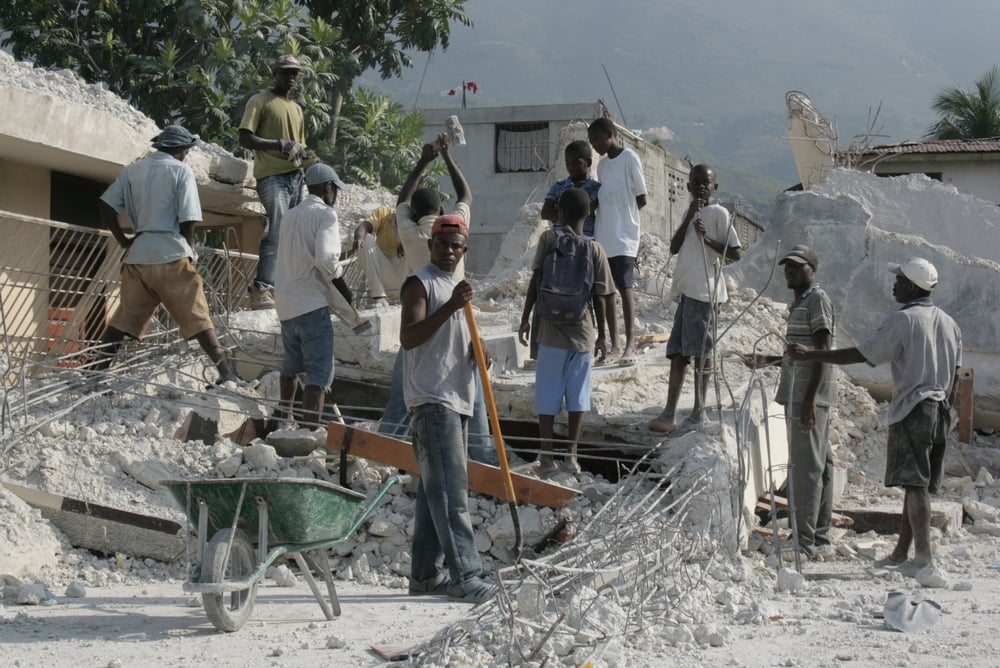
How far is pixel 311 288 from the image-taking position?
265 inches

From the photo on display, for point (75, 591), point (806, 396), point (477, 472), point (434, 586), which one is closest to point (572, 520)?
point (477, 472)

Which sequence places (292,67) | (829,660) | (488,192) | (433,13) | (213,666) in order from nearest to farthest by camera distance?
(213,666), (829,660), (292,67), (433,13), (488,192)

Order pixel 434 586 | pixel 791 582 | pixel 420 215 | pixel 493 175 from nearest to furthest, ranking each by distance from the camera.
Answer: pixel 434 586
pixel 791 582
pixel 420 215
pixel 493 175

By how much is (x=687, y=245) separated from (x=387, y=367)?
8.22ft

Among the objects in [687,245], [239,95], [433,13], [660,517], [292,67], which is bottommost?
[660,517]

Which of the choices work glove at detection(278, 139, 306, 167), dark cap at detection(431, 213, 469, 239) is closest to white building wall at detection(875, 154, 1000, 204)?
work glove at detection(278, 139, 306, 167)

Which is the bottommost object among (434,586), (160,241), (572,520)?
(434,586)

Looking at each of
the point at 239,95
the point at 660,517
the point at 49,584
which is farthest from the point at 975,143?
the point at 49,584

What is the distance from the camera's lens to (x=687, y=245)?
6.89m

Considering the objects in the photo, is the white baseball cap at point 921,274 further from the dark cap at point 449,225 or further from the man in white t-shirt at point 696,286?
the dark cap at point 449,225

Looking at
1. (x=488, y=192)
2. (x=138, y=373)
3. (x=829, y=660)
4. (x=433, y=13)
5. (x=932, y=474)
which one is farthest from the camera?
(x=488, y=192)

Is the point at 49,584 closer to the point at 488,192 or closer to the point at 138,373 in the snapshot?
the point at 138,373

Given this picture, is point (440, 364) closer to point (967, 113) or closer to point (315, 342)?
point (315, 342)

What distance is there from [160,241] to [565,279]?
2651 millimetres
